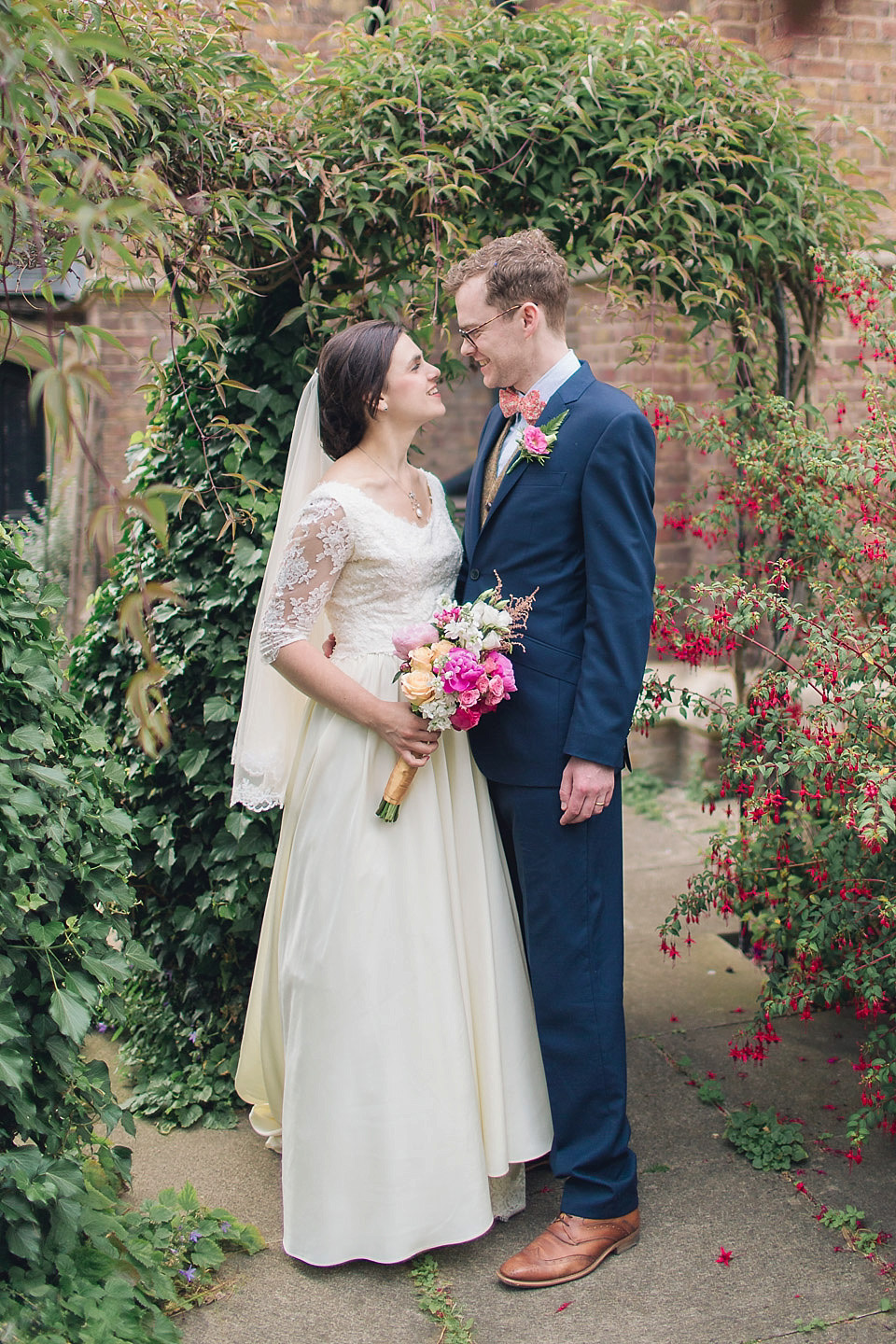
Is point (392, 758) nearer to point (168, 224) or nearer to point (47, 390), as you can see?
point (168, 224)

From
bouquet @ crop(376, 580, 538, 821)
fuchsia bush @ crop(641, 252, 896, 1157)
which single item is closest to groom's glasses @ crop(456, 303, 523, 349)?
bouquet @ crop(376, 580, 538, 821)

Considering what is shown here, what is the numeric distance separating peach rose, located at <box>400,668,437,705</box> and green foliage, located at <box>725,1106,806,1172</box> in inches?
64.6

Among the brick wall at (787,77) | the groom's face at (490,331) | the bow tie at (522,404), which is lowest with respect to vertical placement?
the bow tie at (522,404)

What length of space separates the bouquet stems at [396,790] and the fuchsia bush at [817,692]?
87cm

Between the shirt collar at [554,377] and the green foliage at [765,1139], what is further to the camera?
the green foliage at [765,1139]

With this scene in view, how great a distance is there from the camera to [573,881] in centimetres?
269

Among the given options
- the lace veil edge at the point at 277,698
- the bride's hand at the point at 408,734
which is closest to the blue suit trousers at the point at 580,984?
the bride's hand at the point at 408,734

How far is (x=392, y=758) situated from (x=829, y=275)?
Result: 205cm

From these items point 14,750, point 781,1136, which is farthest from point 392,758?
point 781,1136

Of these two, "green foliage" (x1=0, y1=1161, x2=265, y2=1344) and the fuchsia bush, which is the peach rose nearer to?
the fuchsia bush

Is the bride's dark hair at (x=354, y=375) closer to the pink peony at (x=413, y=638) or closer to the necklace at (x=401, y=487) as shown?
the necklace at (x=401, y=487)

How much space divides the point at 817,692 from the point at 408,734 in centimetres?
122

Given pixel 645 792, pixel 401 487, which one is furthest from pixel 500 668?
pixel 645 792

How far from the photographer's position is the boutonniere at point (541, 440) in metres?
2.61
